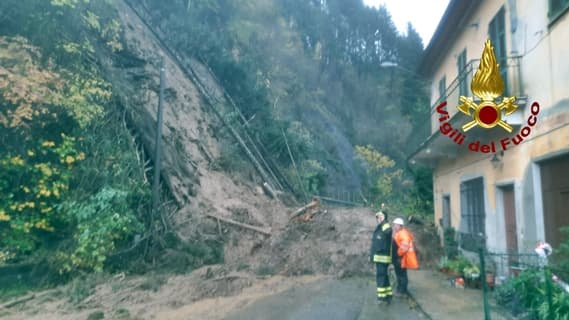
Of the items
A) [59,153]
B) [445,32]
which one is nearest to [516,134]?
[445,32]

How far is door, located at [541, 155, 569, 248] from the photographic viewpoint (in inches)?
268

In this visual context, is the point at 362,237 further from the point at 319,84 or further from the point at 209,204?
the point at 319,84

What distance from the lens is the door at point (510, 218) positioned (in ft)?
29.0

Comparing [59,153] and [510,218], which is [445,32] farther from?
[59,153]

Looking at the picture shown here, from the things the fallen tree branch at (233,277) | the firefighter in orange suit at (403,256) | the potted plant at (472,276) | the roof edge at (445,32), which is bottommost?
the fallen tree branch at (233,277)

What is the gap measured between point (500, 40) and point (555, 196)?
11.7 ft

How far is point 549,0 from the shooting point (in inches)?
277

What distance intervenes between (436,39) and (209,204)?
27.8 ft

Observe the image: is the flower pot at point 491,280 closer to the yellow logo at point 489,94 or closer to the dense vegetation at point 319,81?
the yellow logo at point 489,94

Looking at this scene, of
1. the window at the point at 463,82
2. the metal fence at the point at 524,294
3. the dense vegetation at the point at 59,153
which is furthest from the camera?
the dense vegetation at the point at 59,153

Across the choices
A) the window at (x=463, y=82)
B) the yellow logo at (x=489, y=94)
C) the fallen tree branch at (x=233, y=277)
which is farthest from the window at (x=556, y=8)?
the fallen tree branch at (x=233, y=277)

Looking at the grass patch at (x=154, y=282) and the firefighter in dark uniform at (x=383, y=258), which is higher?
the firefighter in dark uniform at (x=383, y=258)

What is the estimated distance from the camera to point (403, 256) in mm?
8773

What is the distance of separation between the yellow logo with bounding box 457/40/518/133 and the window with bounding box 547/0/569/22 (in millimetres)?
1062
